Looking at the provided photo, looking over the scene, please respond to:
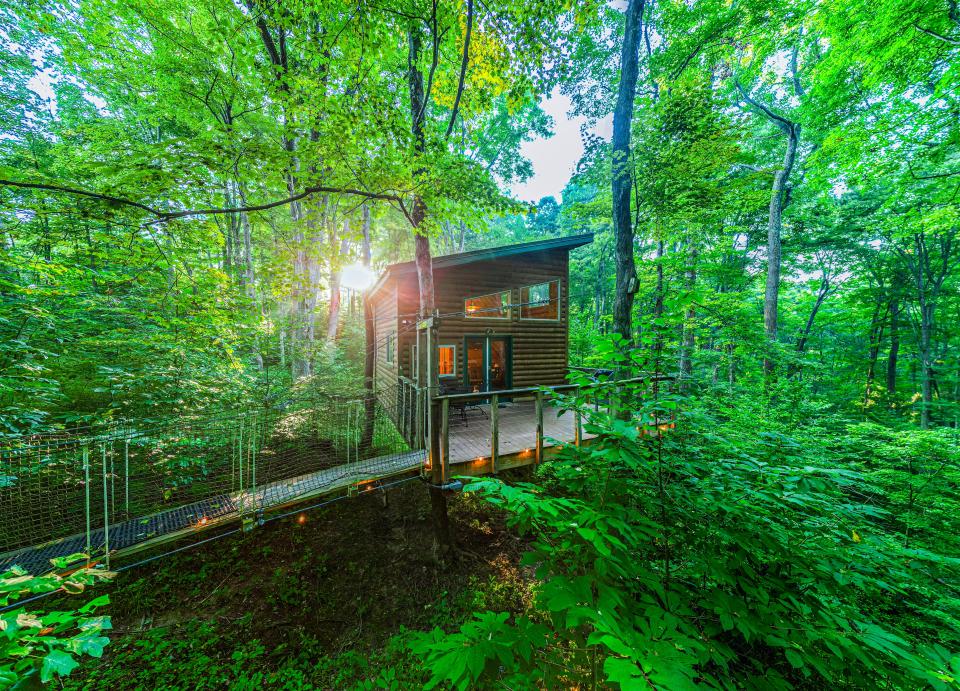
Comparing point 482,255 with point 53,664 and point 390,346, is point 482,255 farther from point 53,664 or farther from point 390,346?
point 53,664

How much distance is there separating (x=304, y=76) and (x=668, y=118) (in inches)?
254

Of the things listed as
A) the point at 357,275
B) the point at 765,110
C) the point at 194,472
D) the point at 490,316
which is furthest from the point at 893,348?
the point at 194,472

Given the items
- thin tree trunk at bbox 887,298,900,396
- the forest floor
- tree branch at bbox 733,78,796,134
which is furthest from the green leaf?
thin tree trunk at bbox 887,298,900,396

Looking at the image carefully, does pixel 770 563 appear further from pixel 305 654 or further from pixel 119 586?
pixel 119 586

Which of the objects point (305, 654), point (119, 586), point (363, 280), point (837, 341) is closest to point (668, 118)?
point (363, 280)

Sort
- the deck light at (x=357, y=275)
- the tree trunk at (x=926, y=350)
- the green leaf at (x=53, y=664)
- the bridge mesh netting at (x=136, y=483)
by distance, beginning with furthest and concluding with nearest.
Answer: the tree trunk at (x=926, y=350) < the deck light at (x=357, y=275) < the bridge mesh netting at (x=136, y=483) < the green leaf at (x=53, y=664)

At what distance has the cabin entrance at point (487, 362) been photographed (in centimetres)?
862

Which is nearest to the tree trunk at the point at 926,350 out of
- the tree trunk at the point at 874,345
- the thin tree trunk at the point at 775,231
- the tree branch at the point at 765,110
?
the tree trunk at the point at 874,345

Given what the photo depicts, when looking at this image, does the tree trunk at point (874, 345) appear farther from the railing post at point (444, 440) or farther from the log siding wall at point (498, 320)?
the railing post at point (444, 440)

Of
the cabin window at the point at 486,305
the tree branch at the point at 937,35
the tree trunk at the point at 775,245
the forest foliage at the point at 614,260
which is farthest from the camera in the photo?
the tree trunk at the point at 775,245

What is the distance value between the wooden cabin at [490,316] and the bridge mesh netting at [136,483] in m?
2.44

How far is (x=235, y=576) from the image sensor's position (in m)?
4.45

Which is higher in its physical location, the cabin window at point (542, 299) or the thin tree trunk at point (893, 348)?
the cabin window at point (542, 299)

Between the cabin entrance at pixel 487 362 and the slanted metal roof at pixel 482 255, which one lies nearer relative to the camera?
the slanted metal roof at pixel 482 255
